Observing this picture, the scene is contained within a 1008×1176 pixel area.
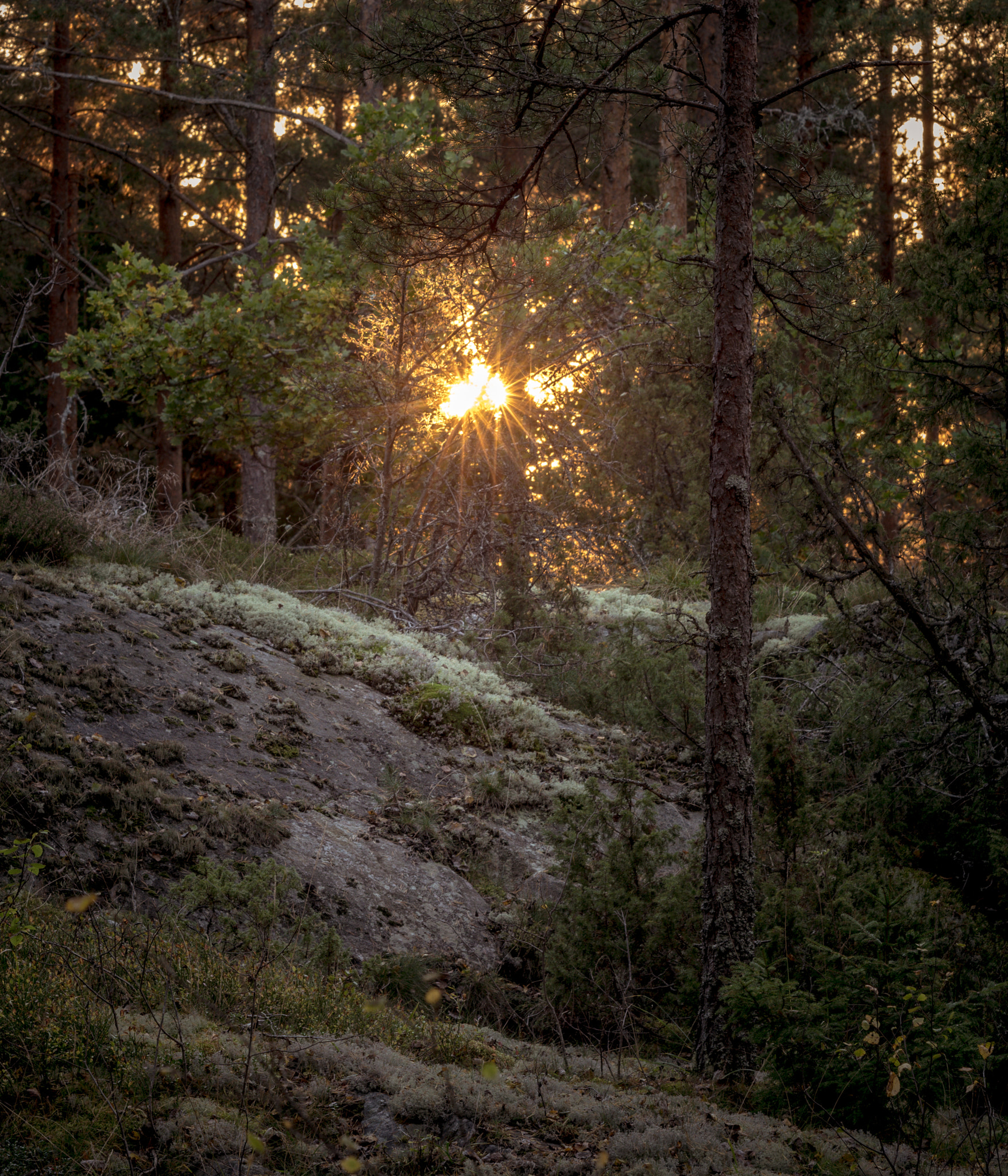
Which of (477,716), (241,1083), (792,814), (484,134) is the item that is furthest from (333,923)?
(484,134)

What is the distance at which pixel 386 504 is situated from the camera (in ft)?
34.8

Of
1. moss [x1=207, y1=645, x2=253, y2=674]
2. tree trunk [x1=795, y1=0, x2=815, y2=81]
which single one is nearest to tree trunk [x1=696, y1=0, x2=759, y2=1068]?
moss [x1=207, y1=645, x2=253, y2=674]

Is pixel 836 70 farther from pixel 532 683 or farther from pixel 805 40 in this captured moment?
pixel 805 40

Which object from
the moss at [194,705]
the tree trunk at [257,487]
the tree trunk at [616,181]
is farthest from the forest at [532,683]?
the tree trunk at [616,181]

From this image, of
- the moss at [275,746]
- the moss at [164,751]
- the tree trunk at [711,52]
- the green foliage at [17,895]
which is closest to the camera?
the green foliage at [17,895]

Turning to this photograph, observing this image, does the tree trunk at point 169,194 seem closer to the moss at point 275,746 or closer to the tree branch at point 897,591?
the moss at point 275,746

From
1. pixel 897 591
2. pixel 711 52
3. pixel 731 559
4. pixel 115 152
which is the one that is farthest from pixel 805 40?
pixel 731 559

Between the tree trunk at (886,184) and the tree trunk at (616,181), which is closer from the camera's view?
the tree trunk at (616,181)

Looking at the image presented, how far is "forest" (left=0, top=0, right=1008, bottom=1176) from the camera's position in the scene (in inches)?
132

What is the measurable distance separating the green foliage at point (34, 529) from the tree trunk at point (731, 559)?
5.55m

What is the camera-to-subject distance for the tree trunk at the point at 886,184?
61.7ft

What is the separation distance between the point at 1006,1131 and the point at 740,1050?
1248mm

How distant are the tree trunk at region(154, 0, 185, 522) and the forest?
9.15ft

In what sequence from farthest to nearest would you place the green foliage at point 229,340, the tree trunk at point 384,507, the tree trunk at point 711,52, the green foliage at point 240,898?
1. the tree trunk at point 711,52
2. the green foliage at point 229,340
3. the tree trunk at point 384,507
4. the green foliage at point 240,898
